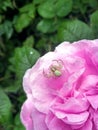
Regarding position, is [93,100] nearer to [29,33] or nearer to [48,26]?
[48,26]

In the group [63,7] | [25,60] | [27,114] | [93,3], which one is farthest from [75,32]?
[93,3]

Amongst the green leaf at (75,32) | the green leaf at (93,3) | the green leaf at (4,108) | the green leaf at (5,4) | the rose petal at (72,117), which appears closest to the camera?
the rose petal at (72,117)

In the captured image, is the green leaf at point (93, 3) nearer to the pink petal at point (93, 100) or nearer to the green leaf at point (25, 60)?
the green leaf at point (25, 60)

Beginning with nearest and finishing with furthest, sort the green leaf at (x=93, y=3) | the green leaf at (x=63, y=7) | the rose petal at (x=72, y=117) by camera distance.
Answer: the rose petal at (x=72, y=117) < the green leaf at (x=63, y=7) < the green leaf at (x=93, y=3)

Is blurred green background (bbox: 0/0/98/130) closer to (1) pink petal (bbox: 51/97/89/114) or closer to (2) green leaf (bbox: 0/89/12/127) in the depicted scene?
(2) green leaf (bbox: 0/89/12/127)

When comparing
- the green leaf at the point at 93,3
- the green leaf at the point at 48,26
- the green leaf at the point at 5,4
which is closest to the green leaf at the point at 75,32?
the green leaf at the point at 48,26

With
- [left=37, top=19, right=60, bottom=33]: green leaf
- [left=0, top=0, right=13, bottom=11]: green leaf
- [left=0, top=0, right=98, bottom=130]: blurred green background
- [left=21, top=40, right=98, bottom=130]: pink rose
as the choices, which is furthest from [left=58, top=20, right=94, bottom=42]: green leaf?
[left=0, top=0, right=13, bottom=11]: green leaf
